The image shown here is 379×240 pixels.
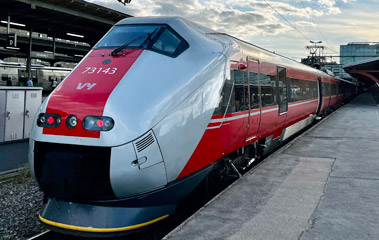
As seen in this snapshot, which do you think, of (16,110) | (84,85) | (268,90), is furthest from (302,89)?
(84,85)

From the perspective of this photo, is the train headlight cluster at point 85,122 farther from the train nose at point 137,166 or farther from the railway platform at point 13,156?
the railway platform at point 13,156

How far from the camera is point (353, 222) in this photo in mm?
4672

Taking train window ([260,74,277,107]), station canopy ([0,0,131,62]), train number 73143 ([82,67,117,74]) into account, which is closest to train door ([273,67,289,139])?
train window ([260,74,277,107])

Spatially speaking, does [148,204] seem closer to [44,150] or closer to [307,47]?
[44,150]

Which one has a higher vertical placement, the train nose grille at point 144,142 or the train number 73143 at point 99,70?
the train number 73143 at point 99,70

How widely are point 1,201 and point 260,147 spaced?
5.27 m

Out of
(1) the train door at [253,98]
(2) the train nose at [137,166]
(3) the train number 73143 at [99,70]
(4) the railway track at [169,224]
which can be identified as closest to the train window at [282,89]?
(1) the train door at [253,98]

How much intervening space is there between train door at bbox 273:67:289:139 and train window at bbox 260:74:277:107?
1.64 feet

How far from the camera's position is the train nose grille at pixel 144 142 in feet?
13.5

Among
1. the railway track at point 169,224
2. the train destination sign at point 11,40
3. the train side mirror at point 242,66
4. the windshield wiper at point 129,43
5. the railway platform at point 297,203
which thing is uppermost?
the train destination sign at point 11,40

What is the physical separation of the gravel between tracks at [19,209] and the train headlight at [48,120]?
1.86m

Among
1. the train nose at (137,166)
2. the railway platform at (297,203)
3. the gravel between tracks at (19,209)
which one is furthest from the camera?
the gravel between tracks at (19,209)

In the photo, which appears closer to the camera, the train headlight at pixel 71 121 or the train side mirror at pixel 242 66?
the train headlight at pixel 71 121

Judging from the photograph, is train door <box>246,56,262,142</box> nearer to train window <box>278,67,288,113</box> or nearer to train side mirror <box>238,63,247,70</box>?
train side mirror <box>238,63,247,70</box>
